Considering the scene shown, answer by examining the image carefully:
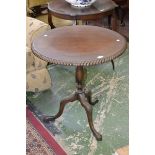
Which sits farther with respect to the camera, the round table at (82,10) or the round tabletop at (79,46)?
the round table at (82,10)

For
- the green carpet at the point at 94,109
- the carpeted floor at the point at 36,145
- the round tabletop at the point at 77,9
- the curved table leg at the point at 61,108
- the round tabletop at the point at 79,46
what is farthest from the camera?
the round tabletop at the point at 77,9

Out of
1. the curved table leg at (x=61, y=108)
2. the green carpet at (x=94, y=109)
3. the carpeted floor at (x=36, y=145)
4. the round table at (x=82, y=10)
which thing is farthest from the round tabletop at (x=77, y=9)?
the carpeted floor at (x=36, y=145)

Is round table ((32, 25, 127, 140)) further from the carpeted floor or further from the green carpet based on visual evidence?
the carpeted floor

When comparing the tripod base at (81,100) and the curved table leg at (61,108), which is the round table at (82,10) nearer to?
the tripod base at (81,100)

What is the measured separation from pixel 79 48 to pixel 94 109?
0.76m

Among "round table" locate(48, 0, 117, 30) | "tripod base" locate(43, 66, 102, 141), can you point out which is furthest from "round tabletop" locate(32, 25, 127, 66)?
"round table" locate(48, 0, 117, 30)

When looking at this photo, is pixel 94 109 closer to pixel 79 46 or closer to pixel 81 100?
pixel 81 100

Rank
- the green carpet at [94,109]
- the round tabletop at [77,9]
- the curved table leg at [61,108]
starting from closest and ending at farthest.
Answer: the green carpet at [94,109] → the curved table leg at [61,108] → the round tabletop at [77,9]

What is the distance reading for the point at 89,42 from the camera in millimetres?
2443

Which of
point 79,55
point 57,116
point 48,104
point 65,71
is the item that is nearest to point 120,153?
point 79,55

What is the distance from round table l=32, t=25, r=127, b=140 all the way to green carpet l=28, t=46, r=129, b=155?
103mm

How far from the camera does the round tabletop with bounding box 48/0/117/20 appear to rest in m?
3.21

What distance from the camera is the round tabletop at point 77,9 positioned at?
3211 mm

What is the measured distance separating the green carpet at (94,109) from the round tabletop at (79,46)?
27.3 inches
